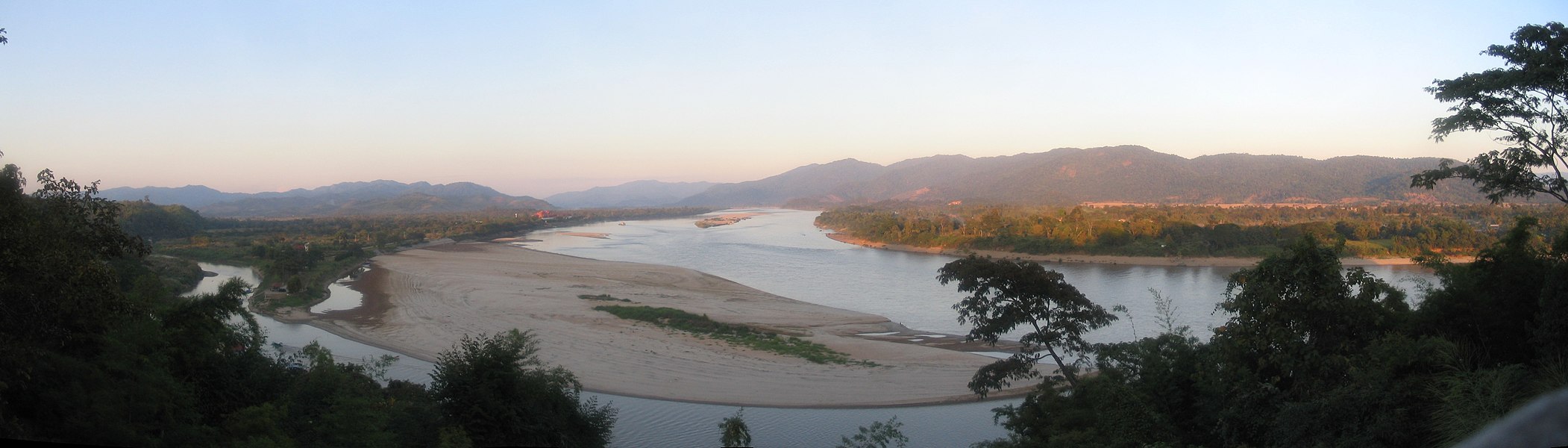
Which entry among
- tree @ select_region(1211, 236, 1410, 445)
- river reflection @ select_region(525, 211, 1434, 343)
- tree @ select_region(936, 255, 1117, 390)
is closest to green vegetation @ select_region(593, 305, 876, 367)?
river reflection @ select_region(525, 211, 1434, 343)

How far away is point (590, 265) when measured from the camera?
105 ft

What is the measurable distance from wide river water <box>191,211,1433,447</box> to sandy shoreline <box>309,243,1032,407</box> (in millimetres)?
565

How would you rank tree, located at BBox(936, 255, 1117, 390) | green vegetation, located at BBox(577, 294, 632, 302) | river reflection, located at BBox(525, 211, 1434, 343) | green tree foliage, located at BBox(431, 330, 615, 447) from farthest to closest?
green vegetation, located at BBox(577, 294, 632, 302), river reflection, located at BBox(525, 211, 1434, 343), tree, located at BBox(936, 255, 1117, 390), green tree foliage, located at BBox(431, 330, 615, 447)

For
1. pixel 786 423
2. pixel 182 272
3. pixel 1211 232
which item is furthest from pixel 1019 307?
pixel 1211 232

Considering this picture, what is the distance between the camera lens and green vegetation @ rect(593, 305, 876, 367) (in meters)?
14.7

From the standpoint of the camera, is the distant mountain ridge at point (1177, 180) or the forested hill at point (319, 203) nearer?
the distant mountain ridge at point (1177, 180)

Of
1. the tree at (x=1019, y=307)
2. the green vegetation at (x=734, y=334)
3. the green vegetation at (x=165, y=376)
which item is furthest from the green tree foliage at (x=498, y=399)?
the green vegetation at (x=734, y=334)

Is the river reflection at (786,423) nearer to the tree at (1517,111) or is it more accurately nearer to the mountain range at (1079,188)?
the tree at (1517,111)

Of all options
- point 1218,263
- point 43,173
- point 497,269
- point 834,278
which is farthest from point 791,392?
point 1218,263

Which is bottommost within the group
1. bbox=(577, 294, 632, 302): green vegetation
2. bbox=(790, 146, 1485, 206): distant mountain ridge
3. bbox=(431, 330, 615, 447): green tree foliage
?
bbox=(577, 294, 632, 302): green vegetation

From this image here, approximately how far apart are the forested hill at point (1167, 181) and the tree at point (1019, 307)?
37400 millimetres

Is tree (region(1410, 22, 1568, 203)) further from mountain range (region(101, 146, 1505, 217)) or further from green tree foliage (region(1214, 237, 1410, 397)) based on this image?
mountain range (region(101, 146, 1505, 217))

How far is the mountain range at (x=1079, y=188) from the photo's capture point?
6378 cm

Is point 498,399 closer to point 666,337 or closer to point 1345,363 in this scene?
point 1345,363
